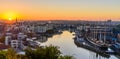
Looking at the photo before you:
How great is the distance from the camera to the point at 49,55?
12.4ft

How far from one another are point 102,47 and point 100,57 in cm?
186

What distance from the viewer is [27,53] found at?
3.88m

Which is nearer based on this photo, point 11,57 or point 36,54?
point 11,57

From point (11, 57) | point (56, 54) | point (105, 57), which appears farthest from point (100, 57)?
point (11, 57)

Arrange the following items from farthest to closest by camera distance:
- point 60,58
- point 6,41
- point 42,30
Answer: point 42,30 → point 6,41 → point 60,58

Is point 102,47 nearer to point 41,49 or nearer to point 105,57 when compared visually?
point 105,57

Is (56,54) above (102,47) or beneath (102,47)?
above

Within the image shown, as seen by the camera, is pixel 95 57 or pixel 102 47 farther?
pixel 102 47

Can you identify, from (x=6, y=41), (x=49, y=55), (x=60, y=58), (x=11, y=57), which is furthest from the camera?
(x=6, y=41)

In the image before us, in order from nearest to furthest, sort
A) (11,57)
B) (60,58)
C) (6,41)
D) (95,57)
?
(11,57) → (60,58) → (95,57) → (6,41)

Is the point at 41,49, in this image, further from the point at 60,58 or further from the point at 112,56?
the point at 112,56

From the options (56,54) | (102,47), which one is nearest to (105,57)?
(102,47)

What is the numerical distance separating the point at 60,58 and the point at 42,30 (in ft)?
75.0

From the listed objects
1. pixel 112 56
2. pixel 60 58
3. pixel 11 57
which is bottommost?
pixel 112 56
